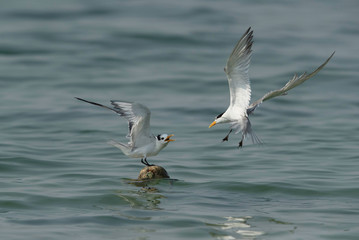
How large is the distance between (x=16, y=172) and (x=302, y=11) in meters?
20.4

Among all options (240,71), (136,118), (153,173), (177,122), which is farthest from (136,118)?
(177,122)

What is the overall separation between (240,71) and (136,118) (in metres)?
1.96

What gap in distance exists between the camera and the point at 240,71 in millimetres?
11930

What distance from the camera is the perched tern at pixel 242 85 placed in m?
11.4

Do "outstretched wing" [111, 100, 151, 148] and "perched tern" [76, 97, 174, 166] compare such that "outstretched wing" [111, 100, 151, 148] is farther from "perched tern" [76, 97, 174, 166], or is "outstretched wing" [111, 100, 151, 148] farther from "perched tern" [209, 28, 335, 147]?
"perched tern" [209, 28, 335, 147]

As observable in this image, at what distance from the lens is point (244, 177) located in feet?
45.0

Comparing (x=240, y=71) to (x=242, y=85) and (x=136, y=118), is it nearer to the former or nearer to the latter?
(x=242, y=85)

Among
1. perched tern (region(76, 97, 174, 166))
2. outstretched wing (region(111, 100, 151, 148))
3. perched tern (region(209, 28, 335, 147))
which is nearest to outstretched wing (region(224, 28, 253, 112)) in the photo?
perched tern (region(209, 28, 335, 147))

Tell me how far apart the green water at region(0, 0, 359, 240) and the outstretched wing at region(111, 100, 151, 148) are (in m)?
0.92

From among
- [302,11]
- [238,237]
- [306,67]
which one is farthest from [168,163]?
[302,11]

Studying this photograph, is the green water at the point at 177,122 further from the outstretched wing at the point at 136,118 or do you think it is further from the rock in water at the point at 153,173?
the outstretched wing at the point at 136,118

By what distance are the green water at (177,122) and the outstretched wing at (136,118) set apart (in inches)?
36.1

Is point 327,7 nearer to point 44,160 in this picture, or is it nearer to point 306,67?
point 306,67

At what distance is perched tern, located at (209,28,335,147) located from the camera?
1140 centimetres
